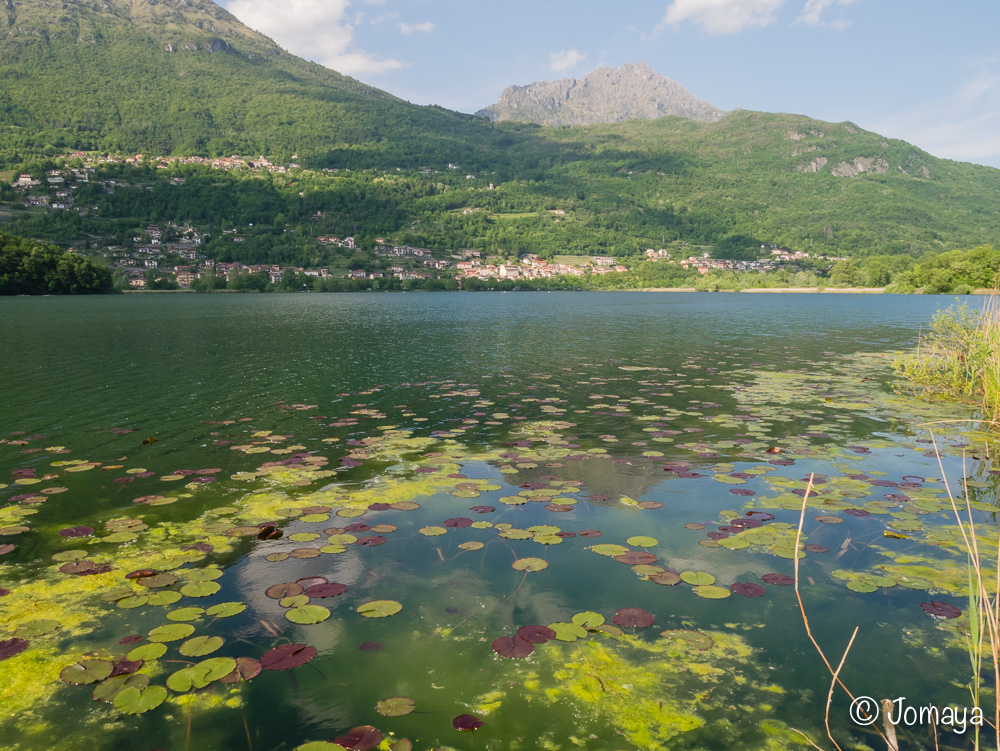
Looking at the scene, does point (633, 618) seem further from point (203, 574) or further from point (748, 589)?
point (203, 574)

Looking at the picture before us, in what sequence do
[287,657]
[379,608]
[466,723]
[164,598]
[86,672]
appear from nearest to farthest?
[466,723] < [86,672] < [287,657] < [379,608] < [164,598]

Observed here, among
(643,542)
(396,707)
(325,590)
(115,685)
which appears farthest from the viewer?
(643,542)

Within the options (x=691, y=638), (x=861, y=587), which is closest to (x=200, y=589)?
(x=691, y=638)

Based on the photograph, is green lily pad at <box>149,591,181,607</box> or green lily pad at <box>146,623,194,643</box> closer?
green lily pad at <box>146,623,194,643</box>

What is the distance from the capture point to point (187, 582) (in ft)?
18.5

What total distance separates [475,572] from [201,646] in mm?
2594

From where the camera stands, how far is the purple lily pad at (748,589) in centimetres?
544

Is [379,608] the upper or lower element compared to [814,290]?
lower

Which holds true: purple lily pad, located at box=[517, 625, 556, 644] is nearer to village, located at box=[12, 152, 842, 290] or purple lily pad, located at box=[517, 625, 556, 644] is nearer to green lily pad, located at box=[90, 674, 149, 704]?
green lily pad, located at box=[90, 674, 149, 704]

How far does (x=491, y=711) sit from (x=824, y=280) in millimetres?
174420

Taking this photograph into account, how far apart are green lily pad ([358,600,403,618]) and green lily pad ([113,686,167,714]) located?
1.63 meters

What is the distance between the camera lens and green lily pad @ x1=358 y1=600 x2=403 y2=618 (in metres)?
5.09

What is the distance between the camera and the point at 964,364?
15781 mm

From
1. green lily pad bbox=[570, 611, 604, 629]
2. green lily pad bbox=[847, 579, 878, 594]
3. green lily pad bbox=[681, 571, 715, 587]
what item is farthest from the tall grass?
green lily pad bbox=[570, 611, 604, 629]
